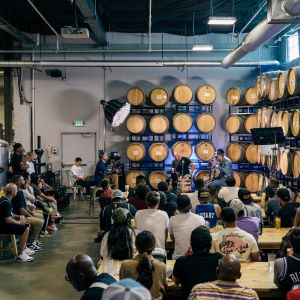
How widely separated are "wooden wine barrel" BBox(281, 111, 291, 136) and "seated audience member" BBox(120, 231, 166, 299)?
652 cm

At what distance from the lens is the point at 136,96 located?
1300 cm

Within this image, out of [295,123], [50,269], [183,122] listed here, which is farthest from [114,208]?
[183,122]

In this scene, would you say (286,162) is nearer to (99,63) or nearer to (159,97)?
(159,97)

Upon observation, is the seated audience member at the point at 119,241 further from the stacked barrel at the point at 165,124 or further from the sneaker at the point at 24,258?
the stacked barrel at the point at 165,124

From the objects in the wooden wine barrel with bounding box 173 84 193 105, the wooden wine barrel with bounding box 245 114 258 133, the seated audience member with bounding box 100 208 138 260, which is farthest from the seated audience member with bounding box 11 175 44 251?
the wooden wine barrel with bounding box 245 114 258 133

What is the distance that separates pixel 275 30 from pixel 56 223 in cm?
585

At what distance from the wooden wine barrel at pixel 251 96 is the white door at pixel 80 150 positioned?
184 inches

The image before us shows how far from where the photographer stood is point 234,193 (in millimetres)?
7340

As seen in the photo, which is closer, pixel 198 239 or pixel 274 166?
pixel 198 239

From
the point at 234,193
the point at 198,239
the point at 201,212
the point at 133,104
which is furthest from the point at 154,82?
the point at 198,239

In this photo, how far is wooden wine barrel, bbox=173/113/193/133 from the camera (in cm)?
1298

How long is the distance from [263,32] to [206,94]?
15.0ft

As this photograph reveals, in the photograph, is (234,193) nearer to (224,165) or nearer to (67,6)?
(224,165)

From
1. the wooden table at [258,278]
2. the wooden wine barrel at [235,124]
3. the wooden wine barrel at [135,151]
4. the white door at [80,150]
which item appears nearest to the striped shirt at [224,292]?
the wooden table at [258,278]
